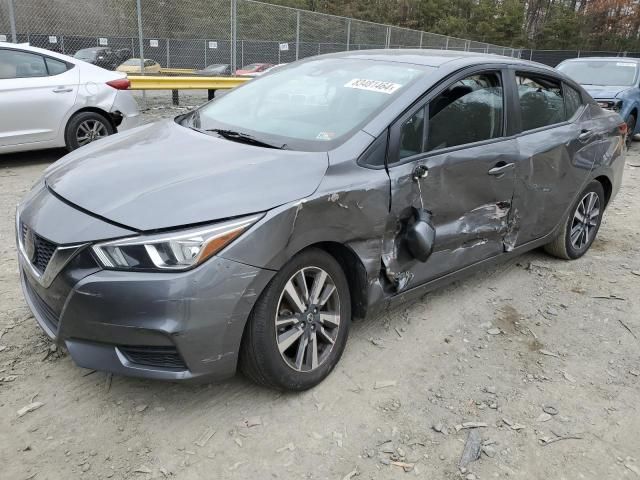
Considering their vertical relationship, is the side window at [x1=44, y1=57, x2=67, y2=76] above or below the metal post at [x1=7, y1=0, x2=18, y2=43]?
below

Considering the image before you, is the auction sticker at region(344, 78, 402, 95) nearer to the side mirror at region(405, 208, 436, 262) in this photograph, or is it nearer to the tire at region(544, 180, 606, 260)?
the side mirror at region(405, 208, 436, 262)

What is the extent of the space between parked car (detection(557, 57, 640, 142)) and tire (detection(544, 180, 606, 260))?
19.5ft

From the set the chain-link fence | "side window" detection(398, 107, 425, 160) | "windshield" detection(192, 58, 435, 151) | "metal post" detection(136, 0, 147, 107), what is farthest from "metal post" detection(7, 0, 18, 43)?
"side window" detection(398, 107, 425, 160)

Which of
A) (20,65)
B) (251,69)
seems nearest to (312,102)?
(20,65)

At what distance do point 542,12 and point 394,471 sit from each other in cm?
4673

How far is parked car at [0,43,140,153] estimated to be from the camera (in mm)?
6473

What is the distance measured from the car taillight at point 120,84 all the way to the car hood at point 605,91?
7.76m

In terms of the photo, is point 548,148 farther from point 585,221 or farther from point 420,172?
point 420,172

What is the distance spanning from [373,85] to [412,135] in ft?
1.41

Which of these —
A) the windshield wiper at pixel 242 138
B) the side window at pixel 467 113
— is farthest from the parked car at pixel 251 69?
the windshield wiper at pixel 242 138

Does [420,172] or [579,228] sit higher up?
[420,172]

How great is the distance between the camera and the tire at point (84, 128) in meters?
6.95

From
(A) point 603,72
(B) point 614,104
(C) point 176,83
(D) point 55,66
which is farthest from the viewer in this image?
(A) point 603,72

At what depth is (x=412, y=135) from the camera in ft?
10.1
